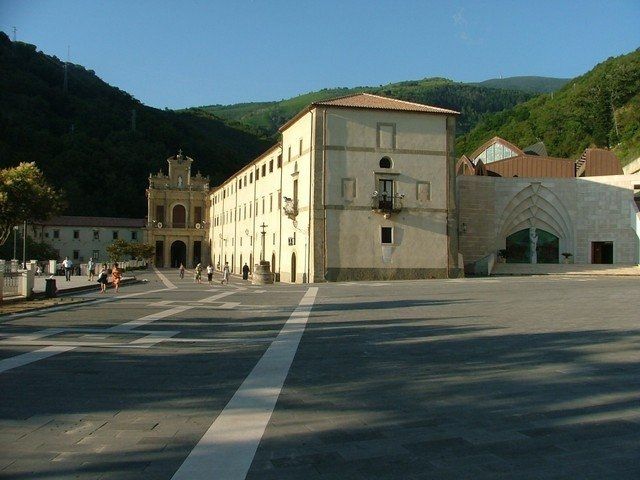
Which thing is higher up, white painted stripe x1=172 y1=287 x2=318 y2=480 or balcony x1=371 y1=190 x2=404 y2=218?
balcony x1=371 y1=190 x2=404 y2=218

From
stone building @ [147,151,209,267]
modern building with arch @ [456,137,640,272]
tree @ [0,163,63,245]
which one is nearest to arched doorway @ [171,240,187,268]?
stone building @ [147,151,209,267]

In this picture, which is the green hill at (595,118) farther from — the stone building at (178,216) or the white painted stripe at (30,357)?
the white painted stripe at (30,357)

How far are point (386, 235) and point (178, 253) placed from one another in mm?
54615

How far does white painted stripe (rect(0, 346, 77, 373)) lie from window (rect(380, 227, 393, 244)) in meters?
28.1

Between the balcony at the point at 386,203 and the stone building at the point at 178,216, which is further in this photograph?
the stone building at the point at 178,216

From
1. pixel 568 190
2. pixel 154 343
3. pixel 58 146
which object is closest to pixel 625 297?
pixel 154 343

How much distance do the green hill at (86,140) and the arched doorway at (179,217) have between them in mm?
19059

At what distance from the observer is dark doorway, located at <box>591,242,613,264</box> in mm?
44906

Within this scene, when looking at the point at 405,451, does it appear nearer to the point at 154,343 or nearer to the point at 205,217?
the point at 154,343

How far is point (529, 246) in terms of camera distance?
45500 millimetres

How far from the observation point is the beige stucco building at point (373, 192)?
3600 centimetres

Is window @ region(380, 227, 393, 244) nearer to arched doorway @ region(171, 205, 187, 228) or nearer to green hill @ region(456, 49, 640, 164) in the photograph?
green hill @ region(456, 49, 640, 164)

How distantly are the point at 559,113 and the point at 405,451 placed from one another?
3393 inches

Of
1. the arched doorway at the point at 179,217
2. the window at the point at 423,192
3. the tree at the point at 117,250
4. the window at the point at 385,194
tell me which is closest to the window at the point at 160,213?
the arched doorway at the point at 179,217
